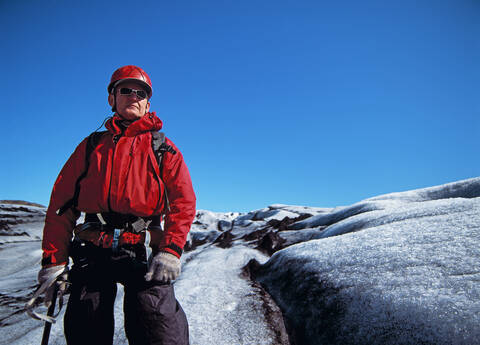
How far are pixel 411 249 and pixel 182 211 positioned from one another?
9.73 feet

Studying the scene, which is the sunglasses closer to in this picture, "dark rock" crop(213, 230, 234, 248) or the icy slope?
the icy slope

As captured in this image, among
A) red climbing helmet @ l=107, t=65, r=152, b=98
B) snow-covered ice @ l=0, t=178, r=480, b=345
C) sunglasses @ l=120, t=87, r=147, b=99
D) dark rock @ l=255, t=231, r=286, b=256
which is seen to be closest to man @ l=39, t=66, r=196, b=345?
sunglasses @ l=120, t=87, r=147, b=99

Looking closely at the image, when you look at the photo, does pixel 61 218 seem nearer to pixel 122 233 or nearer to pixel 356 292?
pixel 122 233

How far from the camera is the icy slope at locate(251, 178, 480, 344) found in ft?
6.77

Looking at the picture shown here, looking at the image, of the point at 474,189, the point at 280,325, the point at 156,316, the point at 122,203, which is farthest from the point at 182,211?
the point at 474,189

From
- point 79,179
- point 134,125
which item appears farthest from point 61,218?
point 134,125

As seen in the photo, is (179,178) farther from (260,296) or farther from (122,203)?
(260,296)

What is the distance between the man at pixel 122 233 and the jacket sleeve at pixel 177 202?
0.01 meters

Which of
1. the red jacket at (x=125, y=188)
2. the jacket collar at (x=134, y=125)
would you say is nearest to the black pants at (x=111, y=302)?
the red jacket at (x=125, y=188)

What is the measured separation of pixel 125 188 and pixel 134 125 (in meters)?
0.77

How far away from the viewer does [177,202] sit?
2.56 meters

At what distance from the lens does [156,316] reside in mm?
2252

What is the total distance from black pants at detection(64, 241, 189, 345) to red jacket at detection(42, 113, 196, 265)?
11.3 inches

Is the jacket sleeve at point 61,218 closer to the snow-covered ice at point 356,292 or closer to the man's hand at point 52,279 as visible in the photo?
the man's hand at point 52,279
